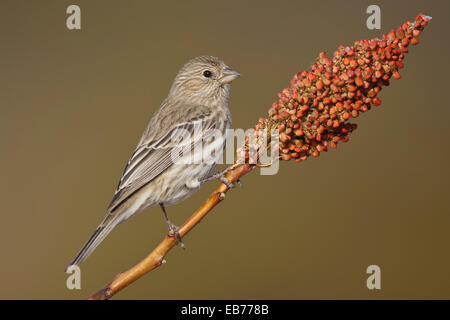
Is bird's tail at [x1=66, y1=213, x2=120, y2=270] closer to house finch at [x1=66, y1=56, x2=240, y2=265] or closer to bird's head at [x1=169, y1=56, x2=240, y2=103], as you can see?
house finch at [x1=66, y1=56, x2=240, y2=265]

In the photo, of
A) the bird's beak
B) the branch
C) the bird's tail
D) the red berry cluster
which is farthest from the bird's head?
the branch

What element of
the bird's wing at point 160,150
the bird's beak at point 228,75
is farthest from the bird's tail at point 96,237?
the bird's beak at point 228,75

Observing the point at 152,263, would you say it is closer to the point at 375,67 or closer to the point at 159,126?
the point at 375,67

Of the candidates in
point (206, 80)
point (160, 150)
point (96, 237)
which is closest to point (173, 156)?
point (160, 150)

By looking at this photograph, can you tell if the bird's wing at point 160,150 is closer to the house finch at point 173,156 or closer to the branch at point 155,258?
the house finch at point 173,156

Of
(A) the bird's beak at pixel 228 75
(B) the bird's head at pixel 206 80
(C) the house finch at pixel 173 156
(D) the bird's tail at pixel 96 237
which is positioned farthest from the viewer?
(B) the bird's head at pixel 206 80

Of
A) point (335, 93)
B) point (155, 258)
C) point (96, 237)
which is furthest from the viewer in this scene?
point (96, 237)

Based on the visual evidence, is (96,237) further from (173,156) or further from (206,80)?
(206,80)
